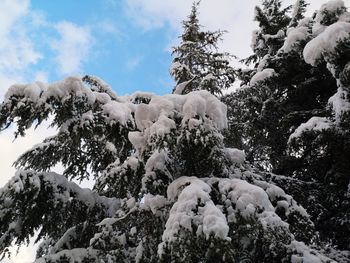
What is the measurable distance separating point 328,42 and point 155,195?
2.81m

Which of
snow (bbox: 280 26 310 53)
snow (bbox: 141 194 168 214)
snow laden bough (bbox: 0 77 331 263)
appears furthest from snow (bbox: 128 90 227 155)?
snow (bbox: 280 26 310 53)

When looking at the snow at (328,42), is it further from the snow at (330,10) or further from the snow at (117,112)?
the snow at (117,112)

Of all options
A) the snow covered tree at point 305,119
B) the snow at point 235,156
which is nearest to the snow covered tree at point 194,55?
the snow covered tree at point 305,119

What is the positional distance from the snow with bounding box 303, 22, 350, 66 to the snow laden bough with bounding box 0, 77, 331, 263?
1.63 meters

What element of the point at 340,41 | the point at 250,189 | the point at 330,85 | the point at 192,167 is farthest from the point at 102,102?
the point at 330,85

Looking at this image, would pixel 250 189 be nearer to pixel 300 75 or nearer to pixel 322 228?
pixel 322 228

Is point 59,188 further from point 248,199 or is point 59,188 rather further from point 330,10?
point 330,10

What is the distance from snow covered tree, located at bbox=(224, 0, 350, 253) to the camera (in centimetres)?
591

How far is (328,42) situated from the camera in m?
4.88

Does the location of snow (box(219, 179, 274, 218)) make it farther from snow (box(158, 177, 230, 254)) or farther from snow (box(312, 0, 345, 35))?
snow (box(312, 0, 345, 35))

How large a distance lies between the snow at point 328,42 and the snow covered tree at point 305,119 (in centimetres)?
1

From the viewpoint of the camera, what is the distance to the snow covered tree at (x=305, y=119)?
233 inches

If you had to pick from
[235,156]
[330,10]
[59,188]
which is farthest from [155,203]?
[330,10]

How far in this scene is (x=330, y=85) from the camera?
804 centimetres
